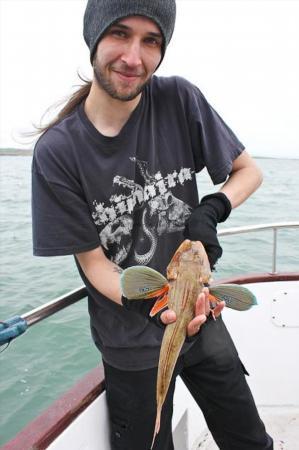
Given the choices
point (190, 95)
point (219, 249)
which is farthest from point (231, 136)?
point (219, 249)

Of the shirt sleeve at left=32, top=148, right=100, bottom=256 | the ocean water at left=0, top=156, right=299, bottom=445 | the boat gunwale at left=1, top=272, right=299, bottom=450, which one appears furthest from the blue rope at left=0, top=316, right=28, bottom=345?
the ocean water at left=0, top=156, right=299, bottom=445

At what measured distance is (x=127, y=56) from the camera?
63.0 inches

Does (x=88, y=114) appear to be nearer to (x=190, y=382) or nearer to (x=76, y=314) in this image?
(x=190, y=382)

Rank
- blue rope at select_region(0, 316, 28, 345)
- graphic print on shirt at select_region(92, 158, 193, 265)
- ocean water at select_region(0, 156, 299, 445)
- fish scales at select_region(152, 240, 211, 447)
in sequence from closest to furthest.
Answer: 1. fish scales at select_region(152, 240, 211, 447)
2. blue rope at select_region(0, 316, 28, 345)
3. graphic print on shirt at select_region(92, 158, 193, 265)
4. ocean water at select_region(0, 156, 299, 445)

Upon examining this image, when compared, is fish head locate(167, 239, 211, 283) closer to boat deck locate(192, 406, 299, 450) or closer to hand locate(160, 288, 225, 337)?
hand locate(160, 288, 225, 337)

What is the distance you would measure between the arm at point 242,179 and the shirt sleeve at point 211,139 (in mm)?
81

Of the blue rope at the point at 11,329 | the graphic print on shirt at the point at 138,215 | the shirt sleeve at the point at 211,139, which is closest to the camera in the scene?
the blue rope at the point at 11,329

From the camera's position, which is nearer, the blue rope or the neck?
the blue rope

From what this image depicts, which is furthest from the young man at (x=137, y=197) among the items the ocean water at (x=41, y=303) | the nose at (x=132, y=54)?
the ocean water at (x=41, y=303)

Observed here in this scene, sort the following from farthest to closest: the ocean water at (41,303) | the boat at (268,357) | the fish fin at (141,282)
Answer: the ocean water at (41,303), the boat at (268,357), the fish fin at (141,282)

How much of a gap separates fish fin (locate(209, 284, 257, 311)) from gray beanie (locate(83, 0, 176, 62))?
0.99 m

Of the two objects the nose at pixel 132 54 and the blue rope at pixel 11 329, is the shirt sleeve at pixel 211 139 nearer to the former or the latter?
the nose at pixel 132 54

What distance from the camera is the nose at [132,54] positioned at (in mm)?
1596

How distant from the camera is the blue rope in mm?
1596
